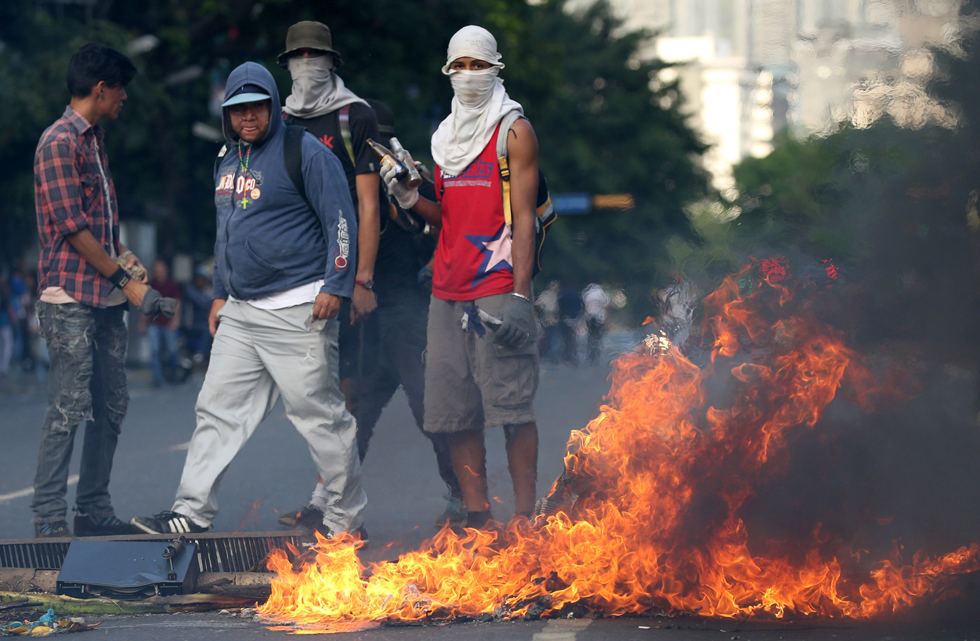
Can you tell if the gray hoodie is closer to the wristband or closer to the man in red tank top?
the man in red tank top

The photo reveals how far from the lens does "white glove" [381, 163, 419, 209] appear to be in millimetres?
4559

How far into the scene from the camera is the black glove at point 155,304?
4.85 m

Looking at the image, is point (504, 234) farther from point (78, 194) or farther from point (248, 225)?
point (78, 194)

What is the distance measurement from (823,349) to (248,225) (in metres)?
2.31

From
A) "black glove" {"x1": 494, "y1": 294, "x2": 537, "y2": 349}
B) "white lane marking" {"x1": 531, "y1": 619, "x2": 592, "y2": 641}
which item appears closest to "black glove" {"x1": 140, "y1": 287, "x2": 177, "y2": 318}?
"black glove" {"x1": 494, "y1": 294, "x2": 537, "y2": 349}

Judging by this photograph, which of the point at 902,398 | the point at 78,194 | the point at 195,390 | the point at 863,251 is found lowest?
the point at 195,390

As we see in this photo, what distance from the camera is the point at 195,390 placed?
1544cm

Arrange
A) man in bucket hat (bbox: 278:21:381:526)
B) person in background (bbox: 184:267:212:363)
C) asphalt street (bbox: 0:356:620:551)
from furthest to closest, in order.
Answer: person in background (bbox: 184:267:212:363)
asphalt street (bbox: 0:356:620:551)
man in bucket hat (bbox: 278:21:381:526)

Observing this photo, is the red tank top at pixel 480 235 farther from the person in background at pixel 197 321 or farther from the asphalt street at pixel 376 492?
the person in background at pixel 197 321

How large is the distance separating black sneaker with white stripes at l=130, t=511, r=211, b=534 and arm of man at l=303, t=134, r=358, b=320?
956 mm

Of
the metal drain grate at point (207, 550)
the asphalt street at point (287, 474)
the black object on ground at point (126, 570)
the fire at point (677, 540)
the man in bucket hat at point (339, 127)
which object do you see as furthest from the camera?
the asphalt street at point (287, 474)

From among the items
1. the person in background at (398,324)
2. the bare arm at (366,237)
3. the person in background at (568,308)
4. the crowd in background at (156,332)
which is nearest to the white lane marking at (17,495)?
the person in background at (398,324)

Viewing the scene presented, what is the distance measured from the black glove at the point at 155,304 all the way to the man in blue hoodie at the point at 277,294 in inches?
13.8

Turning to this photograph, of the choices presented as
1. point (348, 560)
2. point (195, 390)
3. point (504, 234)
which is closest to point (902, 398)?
point (504, 234)
